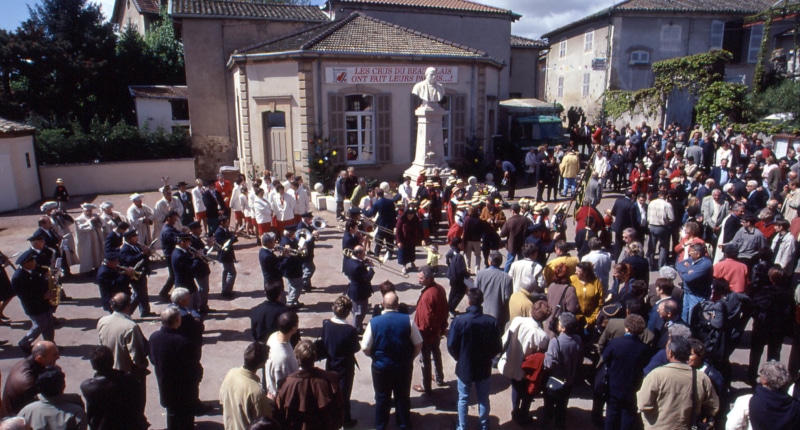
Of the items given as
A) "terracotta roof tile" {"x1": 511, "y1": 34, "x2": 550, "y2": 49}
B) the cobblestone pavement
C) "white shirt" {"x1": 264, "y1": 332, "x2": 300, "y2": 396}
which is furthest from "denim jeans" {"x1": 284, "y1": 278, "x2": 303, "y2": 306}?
"terracotta roof tile" {"x1": 511, "y1": 34, "x2": 550, "y2": 49}

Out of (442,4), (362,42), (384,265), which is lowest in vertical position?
(384,265)

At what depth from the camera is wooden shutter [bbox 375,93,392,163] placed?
60.4 ft

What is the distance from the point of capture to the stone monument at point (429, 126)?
15.5 metres

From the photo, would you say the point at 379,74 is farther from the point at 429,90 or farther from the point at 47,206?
the point at 47,206

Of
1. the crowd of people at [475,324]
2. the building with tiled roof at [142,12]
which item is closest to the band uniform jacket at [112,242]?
the crowd of people at [475,324]

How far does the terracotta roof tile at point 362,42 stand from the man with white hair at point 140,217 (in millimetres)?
7826

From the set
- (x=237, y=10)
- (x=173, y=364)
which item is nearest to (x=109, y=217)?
(x=173, y=364)

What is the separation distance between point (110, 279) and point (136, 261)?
0.52m

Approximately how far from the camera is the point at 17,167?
18.0 metres

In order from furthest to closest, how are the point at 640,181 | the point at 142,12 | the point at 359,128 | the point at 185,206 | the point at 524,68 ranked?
the point at 524,68 < the point at 142,12 < the point at 359,128 < the point at 640,181 < the point at 185,206

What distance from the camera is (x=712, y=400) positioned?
455cm

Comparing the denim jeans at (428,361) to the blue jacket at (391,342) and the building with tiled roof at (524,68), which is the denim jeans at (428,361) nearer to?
the blue jacket at (391,342)

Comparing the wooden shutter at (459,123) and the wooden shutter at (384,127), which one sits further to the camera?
the wooden shutter at (459,123)

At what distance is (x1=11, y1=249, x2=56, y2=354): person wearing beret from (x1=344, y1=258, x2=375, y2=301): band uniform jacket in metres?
3.85
